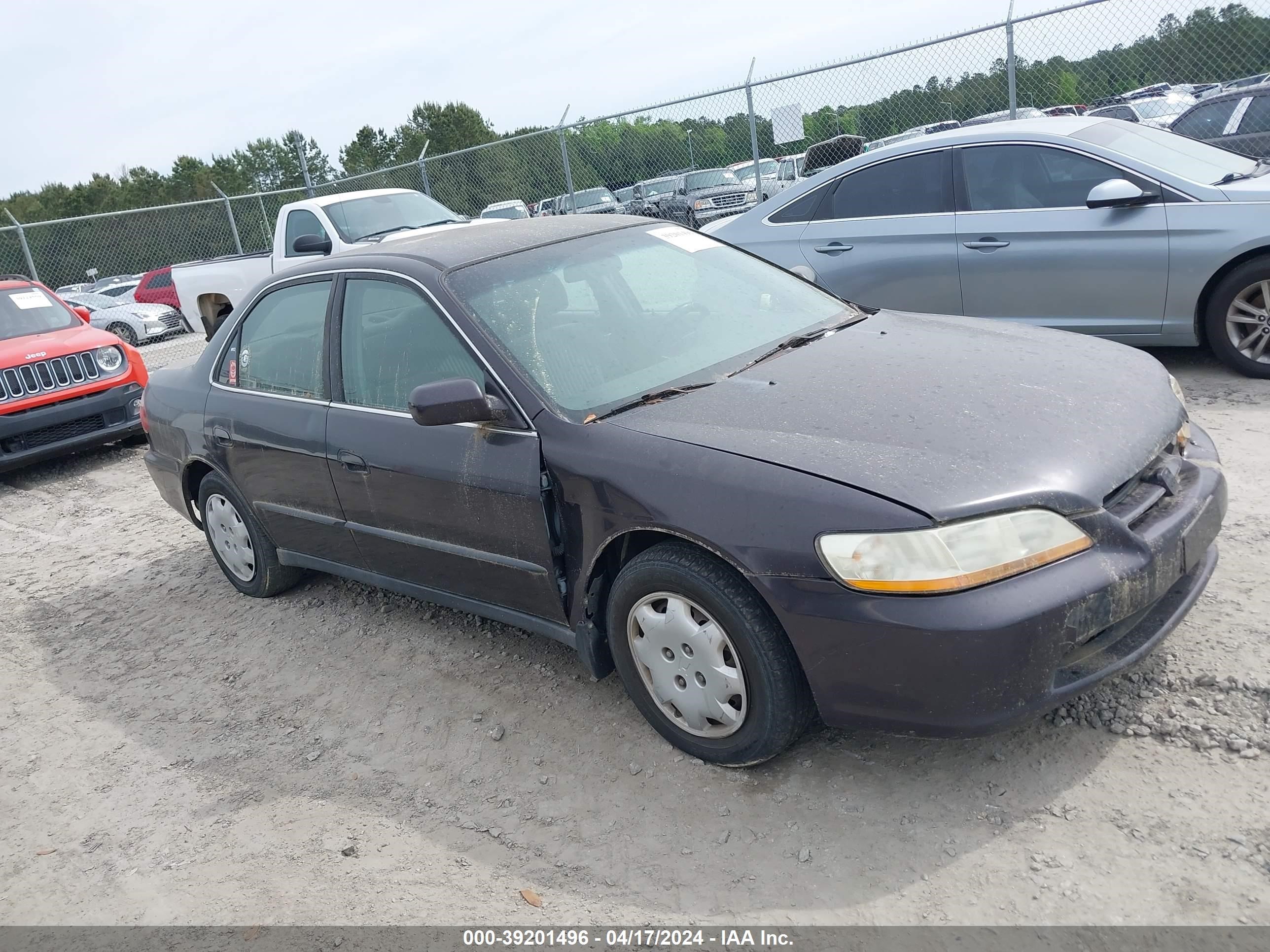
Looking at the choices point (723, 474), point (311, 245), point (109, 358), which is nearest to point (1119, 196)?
point (723, 474)

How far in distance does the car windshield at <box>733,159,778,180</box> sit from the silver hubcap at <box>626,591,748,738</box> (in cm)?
933

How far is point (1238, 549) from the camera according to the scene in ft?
12.5

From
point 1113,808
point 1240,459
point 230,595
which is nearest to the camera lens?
point 1113,808

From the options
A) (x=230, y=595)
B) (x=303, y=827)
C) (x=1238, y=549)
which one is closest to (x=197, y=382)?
(x=230, y=595)

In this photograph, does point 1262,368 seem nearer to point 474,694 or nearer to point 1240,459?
point 1240,459

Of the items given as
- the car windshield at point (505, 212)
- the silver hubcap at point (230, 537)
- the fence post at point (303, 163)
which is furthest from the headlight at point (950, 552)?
the fence post at point (303, 163)

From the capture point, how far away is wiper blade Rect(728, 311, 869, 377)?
3545 mm

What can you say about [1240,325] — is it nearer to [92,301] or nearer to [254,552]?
[254,552]

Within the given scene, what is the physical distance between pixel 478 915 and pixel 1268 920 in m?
1.85

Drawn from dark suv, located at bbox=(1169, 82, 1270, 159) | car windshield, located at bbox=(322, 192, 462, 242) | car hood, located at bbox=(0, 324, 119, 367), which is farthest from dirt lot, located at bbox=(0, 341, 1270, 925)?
car windshield, located at bbox=(322, 192, 462, 242)

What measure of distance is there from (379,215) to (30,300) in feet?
11.1

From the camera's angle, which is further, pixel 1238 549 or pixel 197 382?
pixel 197 382

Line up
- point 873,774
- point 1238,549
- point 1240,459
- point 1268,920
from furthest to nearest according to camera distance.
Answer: point 1240,459 → point 1238,549 → point 873,774 → point 1268,920

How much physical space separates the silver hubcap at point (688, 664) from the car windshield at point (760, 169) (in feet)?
30.6
